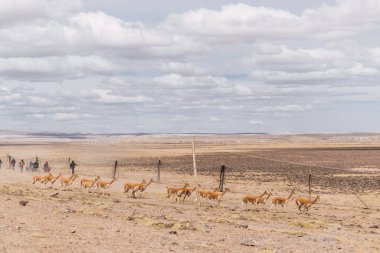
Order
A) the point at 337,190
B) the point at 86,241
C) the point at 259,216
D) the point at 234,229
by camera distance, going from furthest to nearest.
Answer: the point at 337,190, the point at 259,216, the point at 234,229, the point at 86,241

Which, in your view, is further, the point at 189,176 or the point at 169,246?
the point at 189,176

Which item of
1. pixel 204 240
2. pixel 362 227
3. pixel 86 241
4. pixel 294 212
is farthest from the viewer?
pixel 294 212

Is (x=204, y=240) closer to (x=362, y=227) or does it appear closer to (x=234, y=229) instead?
(x=234, y=229)

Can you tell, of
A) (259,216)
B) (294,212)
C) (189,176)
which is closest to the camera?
A: (259,216)

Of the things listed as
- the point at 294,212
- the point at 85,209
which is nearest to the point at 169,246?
the point at 85,209

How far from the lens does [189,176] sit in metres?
51.0

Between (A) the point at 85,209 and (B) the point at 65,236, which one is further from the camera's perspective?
(A) the point at 85,209

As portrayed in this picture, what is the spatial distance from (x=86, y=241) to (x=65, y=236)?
85cm

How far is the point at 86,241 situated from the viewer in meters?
14.8

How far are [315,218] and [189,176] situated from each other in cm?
2812

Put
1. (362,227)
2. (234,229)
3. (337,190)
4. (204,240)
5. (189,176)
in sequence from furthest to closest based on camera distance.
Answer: (189,176) < (337,190) < (362,227) < (234,229) < (204,240)

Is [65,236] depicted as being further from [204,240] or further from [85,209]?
[85,209]

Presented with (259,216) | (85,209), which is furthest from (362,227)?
(85,209)

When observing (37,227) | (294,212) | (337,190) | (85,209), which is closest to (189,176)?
(337,190)
